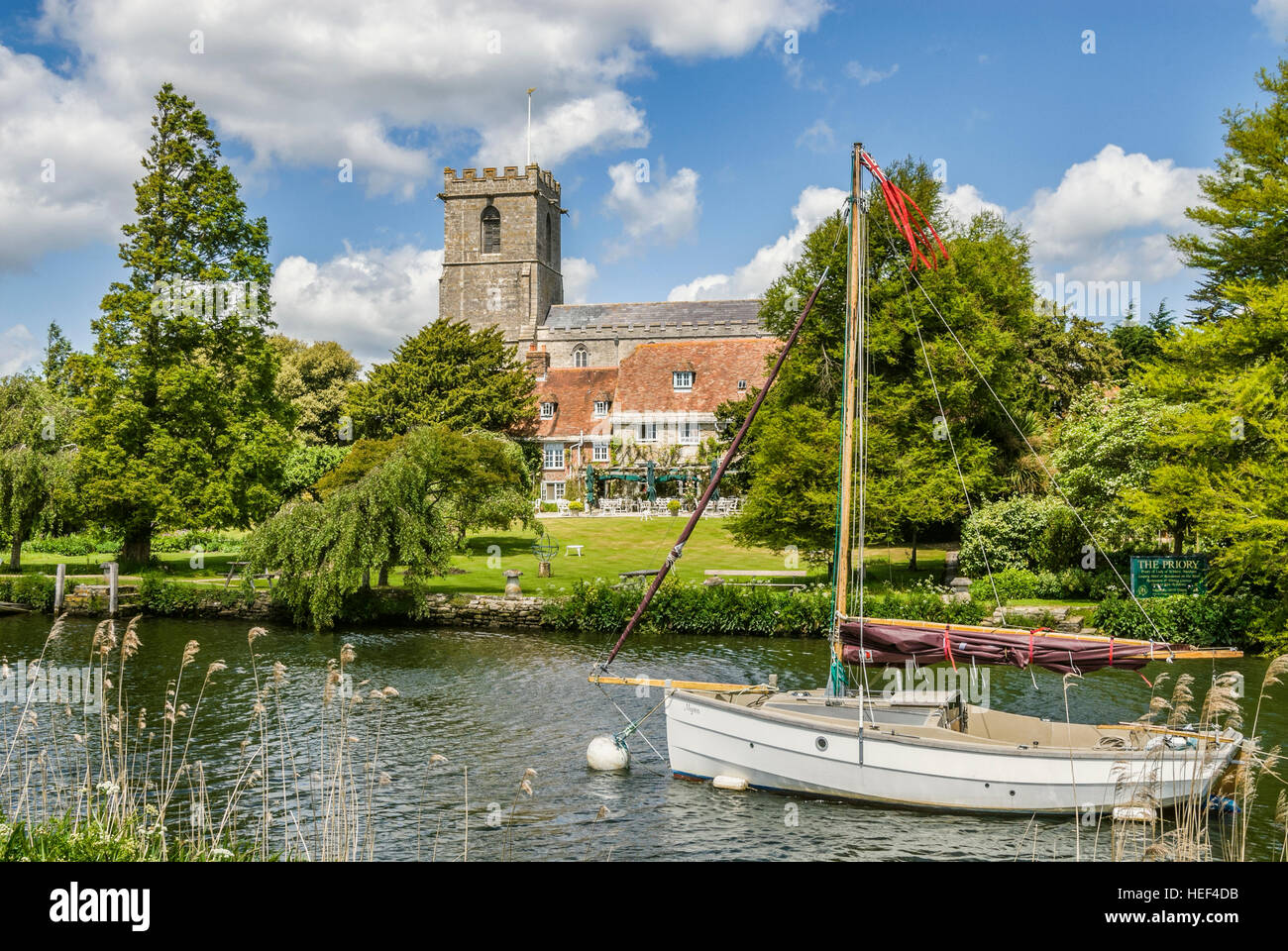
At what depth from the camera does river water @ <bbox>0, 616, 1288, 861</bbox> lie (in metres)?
13.6

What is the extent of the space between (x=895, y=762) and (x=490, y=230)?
7832 centimetres

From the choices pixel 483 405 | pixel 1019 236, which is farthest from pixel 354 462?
pixel 1019 236

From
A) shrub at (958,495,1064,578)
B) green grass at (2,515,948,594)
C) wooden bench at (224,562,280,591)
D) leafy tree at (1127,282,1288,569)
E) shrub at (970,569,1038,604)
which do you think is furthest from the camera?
green grass at (2,515,948,594)

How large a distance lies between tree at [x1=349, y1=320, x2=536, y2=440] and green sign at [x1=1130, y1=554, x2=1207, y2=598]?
40.3 m

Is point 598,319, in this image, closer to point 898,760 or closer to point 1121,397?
point 1121,397

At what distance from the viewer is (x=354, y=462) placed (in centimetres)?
3684

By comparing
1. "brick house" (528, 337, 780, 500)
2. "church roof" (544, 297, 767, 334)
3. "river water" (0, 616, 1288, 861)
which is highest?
"church roof" (544, 297, 767, 334)

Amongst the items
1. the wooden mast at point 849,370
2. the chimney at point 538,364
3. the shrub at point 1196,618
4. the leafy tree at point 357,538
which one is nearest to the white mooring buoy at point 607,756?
the wooden mast at point 849,370

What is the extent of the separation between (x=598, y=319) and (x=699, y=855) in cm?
7421

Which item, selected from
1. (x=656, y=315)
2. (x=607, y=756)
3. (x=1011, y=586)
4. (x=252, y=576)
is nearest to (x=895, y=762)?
(x=607, y=756)

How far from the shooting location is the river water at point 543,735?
13.6m

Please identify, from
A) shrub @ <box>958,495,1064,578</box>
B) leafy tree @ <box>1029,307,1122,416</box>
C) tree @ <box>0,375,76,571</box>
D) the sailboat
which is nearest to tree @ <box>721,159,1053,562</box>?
shrub @ <box>958,495,1064,578</box>

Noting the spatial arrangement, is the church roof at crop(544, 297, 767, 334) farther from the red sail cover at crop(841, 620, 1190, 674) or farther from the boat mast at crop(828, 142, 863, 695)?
the red sail cover at crop(841, 620, 1190, 674)

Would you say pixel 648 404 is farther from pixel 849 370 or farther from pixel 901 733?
pixel 901 733
